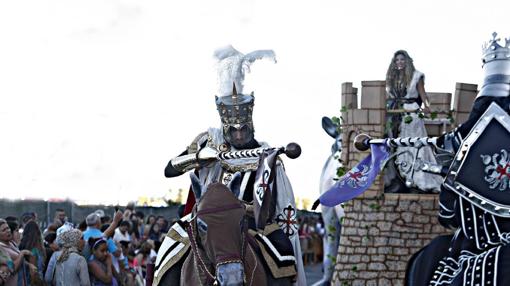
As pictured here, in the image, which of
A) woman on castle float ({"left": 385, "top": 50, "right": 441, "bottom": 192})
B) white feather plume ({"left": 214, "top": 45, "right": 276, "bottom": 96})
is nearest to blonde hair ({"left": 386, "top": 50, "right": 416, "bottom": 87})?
woman on castle float ({"left": 385, "top": 50, "right": 441, "bottom": 192})

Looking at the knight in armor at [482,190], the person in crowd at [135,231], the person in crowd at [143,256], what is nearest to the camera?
the knight in armor at [482,190]

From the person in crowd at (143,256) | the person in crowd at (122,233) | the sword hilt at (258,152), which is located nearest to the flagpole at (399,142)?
the sword hilt at (258,152)

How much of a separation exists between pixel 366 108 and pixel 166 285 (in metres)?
7.88

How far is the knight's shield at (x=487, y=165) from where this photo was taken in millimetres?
8281

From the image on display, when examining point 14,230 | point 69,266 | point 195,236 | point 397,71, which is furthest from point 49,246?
point 397,71

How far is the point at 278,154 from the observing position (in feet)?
32.0

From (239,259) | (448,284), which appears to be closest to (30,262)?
(239,259)

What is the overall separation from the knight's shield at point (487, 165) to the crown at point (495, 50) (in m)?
0.46

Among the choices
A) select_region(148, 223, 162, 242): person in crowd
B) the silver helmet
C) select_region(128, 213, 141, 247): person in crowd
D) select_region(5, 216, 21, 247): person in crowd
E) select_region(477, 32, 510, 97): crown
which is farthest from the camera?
select_region(148, 223, 162, 242): person in crowd

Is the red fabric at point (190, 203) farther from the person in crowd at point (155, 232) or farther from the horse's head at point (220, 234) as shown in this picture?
Result: the person in crowd at point (155, 232)

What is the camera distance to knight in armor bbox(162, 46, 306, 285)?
10375 millimetres

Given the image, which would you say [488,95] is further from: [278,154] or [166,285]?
[166,285]

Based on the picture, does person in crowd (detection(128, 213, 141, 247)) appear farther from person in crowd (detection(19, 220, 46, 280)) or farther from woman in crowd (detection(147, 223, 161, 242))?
person in crowd (detection(19, 220, 46, 280))

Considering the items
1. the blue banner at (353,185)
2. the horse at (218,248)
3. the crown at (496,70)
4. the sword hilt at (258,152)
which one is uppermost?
the crown at (496,70)
